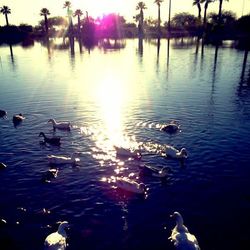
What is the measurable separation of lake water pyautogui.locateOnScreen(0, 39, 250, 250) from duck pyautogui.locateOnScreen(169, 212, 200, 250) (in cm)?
61

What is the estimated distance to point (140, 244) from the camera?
14922 mm

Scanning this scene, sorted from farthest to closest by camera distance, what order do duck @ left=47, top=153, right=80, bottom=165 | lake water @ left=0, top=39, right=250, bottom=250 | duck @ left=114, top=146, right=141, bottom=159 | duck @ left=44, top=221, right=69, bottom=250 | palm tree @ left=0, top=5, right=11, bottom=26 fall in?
palm tree @ left=0, top=5, right=11, bottom=26, duck @ left=114, top=146, right=141, bottom=159, duck @ left=47, top=153, right=80, bottom=165, lake water @ left=0, top=39, right=250, bottom=250, duck @ left=44, top=221, right=69, bottom=250

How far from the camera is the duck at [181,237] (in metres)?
13.9

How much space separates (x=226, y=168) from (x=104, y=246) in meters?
11.5

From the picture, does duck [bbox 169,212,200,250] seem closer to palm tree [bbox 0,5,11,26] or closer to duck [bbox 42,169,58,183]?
duck [bbox 42,169,58,183]

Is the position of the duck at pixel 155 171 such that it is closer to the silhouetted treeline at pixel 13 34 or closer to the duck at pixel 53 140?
the duck at pixel 53 140

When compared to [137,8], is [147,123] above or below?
below

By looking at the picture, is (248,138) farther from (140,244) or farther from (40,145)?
(40,145)

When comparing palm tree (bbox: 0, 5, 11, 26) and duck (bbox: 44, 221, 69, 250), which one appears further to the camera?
palm tree (bbox: 0, 5, 11, 26)

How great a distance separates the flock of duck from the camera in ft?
46.8

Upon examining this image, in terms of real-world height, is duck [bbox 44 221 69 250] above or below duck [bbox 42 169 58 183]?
above

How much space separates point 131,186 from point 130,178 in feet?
6.78

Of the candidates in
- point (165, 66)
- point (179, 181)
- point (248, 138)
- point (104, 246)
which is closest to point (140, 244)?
point (104, 246)

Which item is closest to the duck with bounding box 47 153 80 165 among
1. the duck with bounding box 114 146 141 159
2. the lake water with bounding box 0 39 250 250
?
the lake water with bounding box 0 39 250 250
